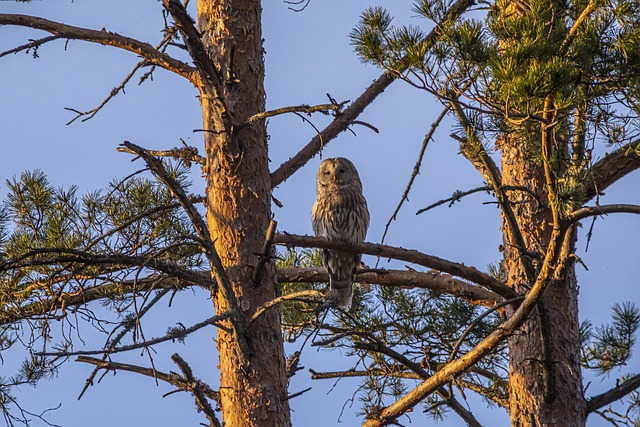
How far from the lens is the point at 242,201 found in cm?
446

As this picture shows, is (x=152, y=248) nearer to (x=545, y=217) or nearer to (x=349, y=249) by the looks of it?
(x=349, y=249)

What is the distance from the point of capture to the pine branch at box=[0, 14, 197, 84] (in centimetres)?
459

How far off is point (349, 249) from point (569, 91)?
173cm

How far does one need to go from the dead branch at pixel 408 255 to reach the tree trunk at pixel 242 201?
30cm

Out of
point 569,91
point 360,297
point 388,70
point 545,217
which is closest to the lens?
point 569,91

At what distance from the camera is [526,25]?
354 centimetres

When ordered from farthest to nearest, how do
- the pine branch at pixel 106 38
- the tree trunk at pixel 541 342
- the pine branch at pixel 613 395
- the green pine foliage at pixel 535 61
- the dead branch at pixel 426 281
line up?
the dead branch at pixel 426 281
the tree trunk at pixel 541 342
the pine branch at pixel 613 395
the pine branch at pixel 106 38
the green pine foliage at pixel 535 61

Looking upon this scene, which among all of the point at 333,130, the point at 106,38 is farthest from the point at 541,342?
the point at 106,38

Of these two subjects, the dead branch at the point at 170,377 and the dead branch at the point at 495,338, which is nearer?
the dead branch at the point at 495,338

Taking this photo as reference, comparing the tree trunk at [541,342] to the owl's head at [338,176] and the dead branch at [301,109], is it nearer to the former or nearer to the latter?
the owl's head at [338,176]

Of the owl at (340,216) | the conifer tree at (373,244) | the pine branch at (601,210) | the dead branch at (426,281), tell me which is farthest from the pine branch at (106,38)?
the pine branch at (601,210)

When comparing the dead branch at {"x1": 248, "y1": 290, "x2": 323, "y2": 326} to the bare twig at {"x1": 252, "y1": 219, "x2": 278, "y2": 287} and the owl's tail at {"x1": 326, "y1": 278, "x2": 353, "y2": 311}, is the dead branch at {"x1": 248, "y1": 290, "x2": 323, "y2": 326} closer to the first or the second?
the bare twig at {"x1": 252, "y1": 219, "x2": 278, "y2": 287}

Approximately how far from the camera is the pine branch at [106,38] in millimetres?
4586

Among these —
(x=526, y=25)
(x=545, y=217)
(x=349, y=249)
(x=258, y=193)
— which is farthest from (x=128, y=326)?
(x=545, y=217)
